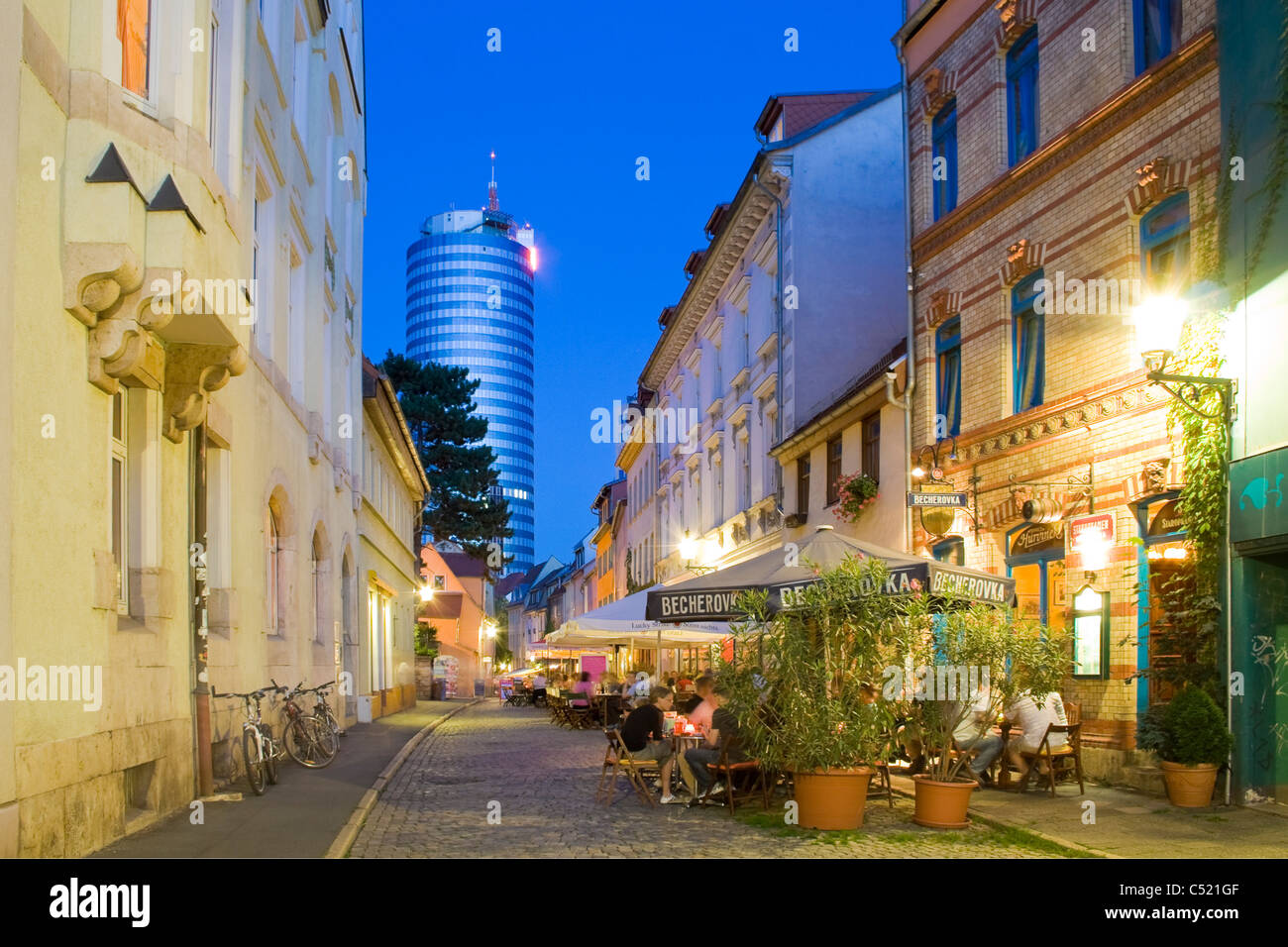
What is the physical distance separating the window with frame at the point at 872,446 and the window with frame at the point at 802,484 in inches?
154

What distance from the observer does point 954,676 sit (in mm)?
10625

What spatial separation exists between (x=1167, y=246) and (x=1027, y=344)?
3.00 meters

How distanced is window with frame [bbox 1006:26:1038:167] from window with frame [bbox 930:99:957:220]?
1566mm

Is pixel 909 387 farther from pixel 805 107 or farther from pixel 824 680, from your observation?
pixel 805 107

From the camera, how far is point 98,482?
9.51 m

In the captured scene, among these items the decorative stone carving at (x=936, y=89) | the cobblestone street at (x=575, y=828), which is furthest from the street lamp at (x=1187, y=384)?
the decorative stone carving at (x=936, y=89)

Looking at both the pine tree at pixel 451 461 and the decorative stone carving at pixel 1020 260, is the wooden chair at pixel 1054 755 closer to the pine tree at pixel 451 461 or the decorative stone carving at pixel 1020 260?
the decorative stone carving at pixel 1020 260

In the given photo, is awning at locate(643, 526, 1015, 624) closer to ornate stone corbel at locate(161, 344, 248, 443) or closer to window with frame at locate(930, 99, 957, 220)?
ornate stone corbel at locate(161, 344, 248, 443)

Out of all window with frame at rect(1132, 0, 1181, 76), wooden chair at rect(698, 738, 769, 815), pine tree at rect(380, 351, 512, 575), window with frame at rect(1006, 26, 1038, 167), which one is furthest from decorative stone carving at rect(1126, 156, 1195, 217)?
pine tree at rect(380, 351, 512, 575)

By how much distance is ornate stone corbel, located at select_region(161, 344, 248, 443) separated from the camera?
37.7ft

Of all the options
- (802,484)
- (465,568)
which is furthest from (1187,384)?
(465,568)

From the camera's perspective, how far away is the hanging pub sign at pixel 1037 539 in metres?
15.1
